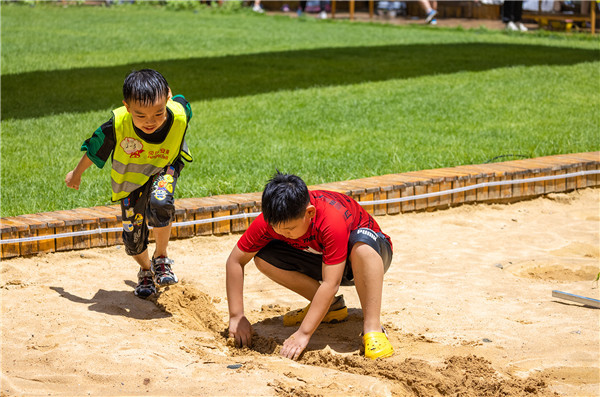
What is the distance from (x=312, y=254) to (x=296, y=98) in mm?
6016

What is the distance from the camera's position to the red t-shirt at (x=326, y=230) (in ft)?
11.4

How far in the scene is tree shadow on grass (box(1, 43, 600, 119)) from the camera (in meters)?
9.63

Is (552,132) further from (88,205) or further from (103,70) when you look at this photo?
(103,70)

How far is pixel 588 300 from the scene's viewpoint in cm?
419

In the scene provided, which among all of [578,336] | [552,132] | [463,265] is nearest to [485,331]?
[578,336]

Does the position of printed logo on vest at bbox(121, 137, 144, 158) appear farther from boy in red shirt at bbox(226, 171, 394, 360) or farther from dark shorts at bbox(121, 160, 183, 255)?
boy in red shirt at bbox(226, 171, 394, 360)

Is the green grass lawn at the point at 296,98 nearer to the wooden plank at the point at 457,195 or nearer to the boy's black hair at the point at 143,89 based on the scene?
the wooden plank at the point at 457,195

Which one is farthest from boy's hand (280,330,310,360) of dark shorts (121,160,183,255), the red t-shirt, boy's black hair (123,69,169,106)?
boy's black hair (123,69,169,106)

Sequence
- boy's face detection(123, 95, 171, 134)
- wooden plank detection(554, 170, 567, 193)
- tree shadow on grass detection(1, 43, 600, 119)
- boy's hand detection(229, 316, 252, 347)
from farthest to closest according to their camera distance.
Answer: tree shadow on grass detection(1, 43, 600, 119), wooden plank detection(554, 170, 567, 193), boy's face detection(123, 95, 171, 134), boy's hand detection(229, 316, 252, 347)

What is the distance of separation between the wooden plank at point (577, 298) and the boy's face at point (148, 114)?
7.71 feet

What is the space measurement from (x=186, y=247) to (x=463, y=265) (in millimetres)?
1841

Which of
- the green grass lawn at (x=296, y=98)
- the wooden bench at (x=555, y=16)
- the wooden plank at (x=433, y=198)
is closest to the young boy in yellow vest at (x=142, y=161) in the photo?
the green grass lawn at (x=296, y=98)

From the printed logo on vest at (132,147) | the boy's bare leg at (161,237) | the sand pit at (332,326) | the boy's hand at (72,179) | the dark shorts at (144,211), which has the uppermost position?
the printed logo on vest at (132,147)

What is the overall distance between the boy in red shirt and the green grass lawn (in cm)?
224
